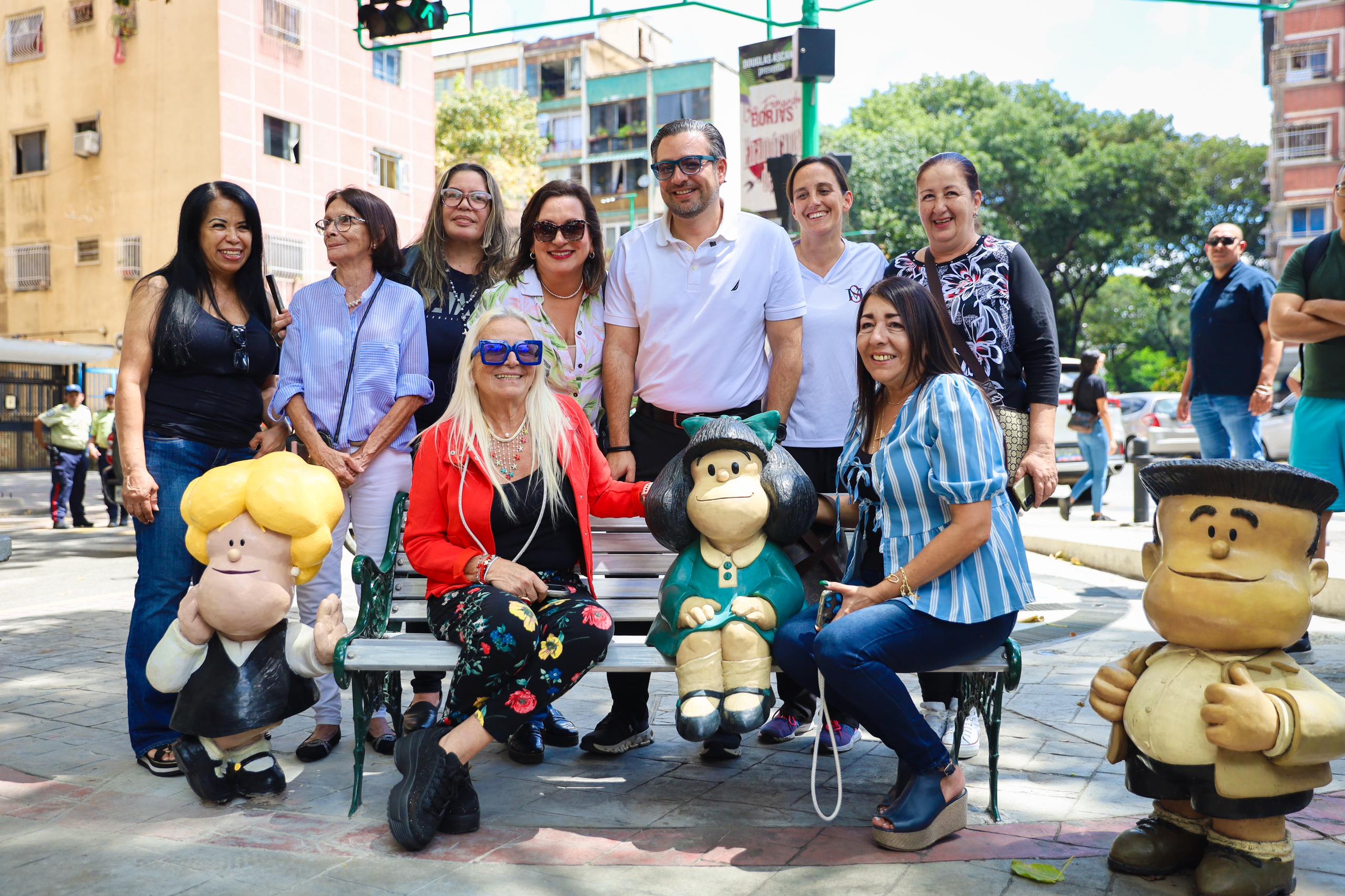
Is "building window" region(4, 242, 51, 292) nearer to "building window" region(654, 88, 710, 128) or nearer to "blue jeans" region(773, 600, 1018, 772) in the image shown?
"building window" region(654, 88, 710, 128)

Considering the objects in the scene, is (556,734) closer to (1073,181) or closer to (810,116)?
(810,116)

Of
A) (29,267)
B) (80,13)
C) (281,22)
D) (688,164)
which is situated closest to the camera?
(688,164)

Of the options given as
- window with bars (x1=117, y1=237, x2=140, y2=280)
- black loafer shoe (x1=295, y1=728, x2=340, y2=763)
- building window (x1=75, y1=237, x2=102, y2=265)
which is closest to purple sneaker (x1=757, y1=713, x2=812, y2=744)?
black loafer shoe (x1=295, y1=728, x2=340, y2=763)

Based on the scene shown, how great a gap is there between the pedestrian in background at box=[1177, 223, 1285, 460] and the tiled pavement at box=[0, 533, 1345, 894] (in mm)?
2225

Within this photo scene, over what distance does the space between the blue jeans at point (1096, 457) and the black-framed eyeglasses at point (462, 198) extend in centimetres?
863

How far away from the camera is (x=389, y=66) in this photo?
28.3m

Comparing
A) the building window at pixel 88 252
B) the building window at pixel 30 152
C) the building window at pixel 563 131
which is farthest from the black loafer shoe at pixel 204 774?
the building window at pixel 563 131

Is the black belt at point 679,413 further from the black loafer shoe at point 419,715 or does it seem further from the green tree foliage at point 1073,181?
the green tree foliage at point 1073,181

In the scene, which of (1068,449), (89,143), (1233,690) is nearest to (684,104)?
(89,143)

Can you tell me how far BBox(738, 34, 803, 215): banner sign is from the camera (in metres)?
9.16

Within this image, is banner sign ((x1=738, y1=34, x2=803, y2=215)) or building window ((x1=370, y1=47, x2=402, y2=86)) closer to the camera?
banner sign ((x1=738, y1=34, x2=803, y2=215))

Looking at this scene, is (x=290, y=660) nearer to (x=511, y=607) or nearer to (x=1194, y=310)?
(x=511, y=607)

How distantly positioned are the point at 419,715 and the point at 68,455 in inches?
443

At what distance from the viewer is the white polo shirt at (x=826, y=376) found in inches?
172
